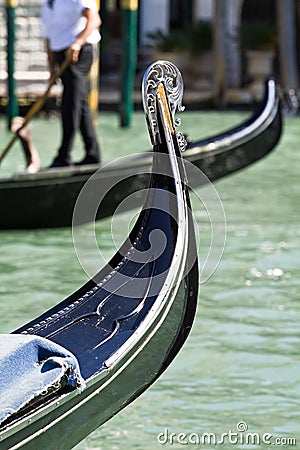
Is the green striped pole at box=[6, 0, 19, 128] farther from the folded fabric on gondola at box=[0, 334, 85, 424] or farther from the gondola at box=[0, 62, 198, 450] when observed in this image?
the folded fabric on gondola at box=[0, 334, 85, 424]

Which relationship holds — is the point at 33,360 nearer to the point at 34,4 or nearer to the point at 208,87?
the point at 34,4

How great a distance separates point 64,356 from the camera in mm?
2227

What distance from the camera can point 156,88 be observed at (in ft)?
8.70

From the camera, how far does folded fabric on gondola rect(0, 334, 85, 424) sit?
6.91ft

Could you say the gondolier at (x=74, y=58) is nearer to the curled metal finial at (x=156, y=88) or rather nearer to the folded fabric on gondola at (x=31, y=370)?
A: the curled metal finial at (x=156, y=88)

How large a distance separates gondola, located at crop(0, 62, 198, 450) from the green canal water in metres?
0.51

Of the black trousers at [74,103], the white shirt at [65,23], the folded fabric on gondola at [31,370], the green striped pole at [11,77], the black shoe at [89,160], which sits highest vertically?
the folded fabric on gondola at [31,370]

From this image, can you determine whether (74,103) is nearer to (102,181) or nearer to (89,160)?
(89,160)

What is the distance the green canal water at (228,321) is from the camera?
3061 mm

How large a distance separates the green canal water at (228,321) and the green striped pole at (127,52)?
2.35 meters

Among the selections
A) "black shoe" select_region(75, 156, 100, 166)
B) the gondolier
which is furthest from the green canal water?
the gondolier

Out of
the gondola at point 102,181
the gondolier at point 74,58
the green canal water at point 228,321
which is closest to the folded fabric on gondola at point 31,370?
the green canal water at point 228,321

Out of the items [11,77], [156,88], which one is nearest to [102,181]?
[156,88]

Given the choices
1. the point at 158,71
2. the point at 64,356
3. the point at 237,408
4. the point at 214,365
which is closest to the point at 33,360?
the point at 64,356
